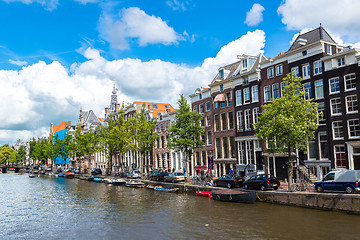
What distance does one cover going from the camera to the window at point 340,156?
35594mm

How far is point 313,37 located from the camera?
40375 millimetres

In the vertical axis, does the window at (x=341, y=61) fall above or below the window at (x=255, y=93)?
above

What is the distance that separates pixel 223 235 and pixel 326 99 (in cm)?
2409

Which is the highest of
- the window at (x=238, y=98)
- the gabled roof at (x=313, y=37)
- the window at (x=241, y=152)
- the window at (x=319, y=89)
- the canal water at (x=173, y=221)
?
the gabled roof at (x=313, y=37)

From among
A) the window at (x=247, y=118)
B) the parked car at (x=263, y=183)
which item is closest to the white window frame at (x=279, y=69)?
the window at (x=247, y=118)

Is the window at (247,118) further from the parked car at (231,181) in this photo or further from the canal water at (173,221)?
the canal water at (173,221)

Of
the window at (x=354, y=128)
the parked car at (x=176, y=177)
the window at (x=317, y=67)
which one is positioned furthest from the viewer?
the parked car at (x=176, y=177)

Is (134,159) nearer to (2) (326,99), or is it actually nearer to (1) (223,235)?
(2) (326,99)

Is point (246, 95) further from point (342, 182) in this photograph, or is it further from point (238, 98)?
point (342, 182)

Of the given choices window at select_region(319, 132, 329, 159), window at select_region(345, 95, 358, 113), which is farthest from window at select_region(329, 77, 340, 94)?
window at select_region(319, 132, 329, 159)

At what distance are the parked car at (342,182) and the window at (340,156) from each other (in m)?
8.02

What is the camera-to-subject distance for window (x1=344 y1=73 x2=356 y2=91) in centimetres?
3509

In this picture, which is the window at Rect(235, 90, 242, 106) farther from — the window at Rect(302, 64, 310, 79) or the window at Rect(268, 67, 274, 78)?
the window at Rect(302, 64, 310, 79)

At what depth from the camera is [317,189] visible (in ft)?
97.8
